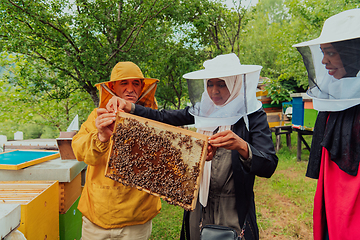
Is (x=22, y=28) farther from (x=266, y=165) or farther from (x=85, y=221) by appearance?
(x=266, y=165)

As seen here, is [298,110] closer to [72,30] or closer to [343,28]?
[343,28]

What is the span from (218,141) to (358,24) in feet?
4.65

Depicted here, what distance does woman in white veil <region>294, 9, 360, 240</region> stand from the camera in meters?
1.77

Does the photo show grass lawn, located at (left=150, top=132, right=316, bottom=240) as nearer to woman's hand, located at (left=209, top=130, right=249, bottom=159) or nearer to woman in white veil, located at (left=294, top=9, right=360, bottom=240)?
woman in white veil, located at (left=294, top=9, right=360, bottom=240)

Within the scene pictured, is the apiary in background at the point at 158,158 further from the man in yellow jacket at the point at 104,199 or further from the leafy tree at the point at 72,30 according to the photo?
the leafy tree at the point at 72,30

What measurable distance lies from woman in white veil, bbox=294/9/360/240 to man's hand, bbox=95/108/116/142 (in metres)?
1.83

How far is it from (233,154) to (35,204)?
1723 mm

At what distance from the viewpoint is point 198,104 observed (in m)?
2.23

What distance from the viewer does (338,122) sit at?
196 cm

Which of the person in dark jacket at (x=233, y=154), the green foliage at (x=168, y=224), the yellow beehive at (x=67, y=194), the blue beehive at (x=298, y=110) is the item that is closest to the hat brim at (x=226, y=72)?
the person in dark jacket at (x=233, y=154)

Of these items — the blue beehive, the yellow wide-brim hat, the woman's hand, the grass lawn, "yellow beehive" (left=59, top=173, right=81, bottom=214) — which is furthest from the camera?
the blue beehive

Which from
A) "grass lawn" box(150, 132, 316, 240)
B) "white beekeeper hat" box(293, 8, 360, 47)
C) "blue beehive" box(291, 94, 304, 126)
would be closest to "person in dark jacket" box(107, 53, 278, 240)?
"white beekeeper hat" box(293, 8, 360, 47)

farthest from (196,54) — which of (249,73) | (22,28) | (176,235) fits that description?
(249,73)


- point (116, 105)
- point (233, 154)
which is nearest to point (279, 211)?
point (233, 154)
